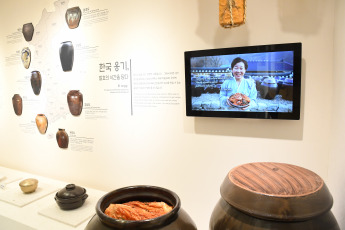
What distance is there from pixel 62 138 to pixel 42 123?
0.33m

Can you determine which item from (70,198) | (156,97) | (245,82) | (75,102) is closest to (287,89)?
(245,82)

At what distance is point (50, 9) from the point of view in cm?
246

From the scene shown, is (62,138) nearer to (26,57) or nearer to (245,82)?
(26,57)

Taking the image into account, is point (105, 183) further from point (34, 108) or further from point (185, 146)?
point (34, 108)

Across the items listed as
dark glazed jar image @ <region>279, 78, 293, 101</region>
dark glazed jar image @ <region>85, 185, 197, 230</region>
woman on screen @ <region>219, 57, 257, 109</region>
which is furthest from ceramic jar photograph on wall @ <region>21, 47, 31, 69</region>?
dark glazed jar image @ <region>279, 78, 293, 101</region>

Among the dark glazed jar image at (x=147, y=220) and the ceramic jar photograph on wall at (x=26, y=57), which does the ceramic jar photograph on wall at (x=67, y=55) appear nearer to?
the ceramic jar photograph on wall at (x=26, y=57)

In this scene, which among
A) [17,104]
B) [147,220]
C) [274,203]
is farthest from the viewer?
[17,104]

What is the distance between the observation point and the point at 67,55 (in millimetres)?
2418

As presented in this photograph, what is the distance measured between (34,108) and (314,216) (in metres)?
2.90

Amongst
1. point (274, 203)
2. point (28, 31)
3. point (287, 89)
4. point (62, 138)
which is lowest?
point (62, 138)

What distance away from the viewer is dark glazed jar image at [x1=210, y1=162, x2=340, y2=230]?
20.4 inches

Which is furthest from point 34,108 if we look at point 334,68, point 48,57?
point 334,68

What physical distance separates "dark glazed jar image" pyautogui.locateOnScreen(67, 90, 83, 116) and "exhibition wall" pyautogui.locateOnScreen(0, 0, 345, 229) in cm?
5

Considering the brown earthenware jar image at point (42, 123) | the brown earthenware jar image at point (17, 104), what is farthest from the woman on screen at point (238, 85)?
the brown earthenware jar image at point (17, 104)
